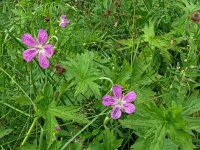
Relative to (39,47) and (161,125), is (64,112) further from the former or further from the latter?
(161,125)

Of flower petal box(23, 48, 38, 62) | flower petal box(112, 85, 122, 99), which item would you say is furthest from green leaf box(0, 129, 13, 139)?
flower petal box(112, 85, 122, 99)

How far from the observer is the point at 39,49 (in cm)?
168

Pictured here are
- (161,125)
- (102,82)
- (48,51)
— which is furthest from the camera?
(102,82)

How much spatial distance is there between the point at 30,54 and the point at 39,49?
37 millimetres

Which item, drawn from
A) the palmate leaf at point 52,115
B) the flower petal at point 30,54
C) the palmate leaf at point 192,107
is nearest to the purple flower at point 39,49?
the flower petal at point 30,54

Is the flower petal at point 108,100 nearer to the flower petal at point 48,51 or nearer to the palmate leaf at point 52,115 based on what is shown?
the palmate leaf at point 52,115

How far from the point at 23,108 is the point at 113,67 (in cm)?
44

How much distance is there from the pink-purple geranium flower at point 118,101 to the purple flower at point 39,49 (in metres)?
0.26

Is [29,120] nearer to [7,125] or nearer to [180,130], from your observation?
[7,125]

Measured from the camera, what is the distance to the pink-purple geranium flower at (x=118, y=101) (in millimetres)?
1720

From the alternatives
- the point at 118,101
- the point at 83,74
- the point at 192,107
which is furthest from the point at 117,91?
the point at 192,107

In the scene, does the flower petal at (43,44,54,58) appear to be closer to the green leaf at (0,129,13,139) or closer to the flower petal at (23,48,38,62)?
the flower petal at (23,48,38,62)

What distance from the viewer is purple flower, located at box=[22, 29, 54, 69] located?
1.66 metres

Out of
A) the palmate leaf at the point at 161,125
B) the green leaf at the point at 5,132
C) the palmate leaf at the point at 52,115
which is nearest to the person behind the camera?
the palmate leaf at the point at 161,125
